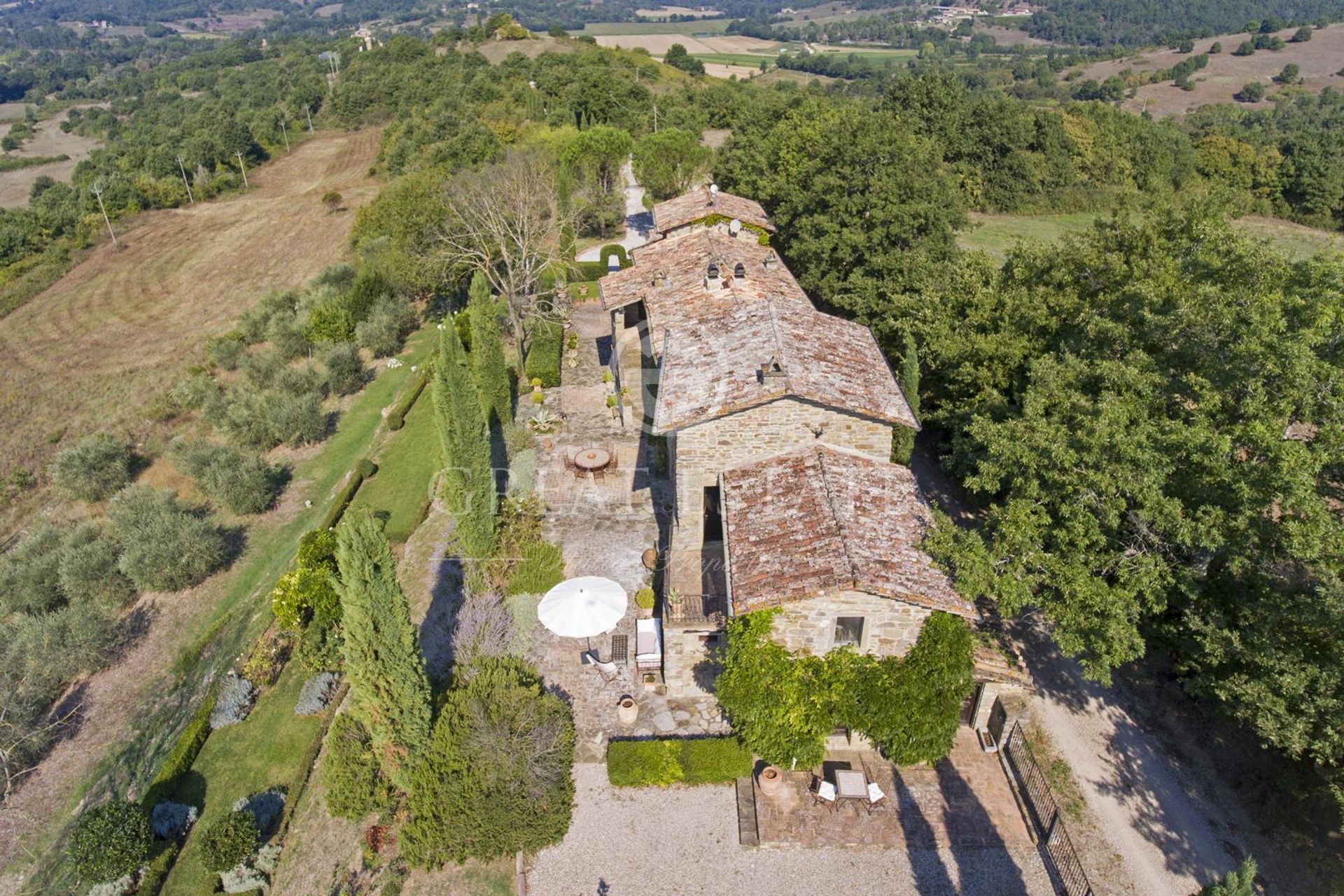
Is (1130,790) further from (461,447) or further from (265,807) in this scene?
(265,807)

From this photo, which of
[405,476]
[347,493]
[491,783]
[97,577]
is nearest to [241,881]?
[491,783]

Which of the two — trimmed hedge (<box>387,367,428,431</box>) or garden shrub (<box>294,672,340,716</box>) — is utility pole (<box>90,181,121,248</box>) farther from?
garden shrub (<box>294,672,340,716</box>)

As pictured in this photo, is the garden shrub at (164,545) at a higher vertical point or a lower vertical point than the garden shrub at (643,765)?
lower

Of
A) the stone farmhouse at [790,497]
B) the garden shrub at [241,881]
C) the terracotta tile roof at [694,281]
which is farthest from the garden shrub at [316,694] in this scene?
the terracotta tile roof at [694,281]

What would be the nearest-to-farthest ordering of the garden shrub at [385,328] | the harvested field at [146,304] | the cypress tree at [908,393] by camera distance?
1. the cypress tree at [908,393]
2. the harvested field at [146,304]
3. the garden shrub at [385,328]

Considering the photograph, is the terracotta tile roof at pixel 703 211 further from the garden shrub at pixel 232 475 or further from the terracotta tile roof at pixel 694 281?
the garden shrub at pixel 232 475

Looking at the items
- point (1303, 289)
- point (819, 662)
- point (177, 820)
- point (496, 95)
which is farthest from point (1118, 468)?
point (496, 95)
